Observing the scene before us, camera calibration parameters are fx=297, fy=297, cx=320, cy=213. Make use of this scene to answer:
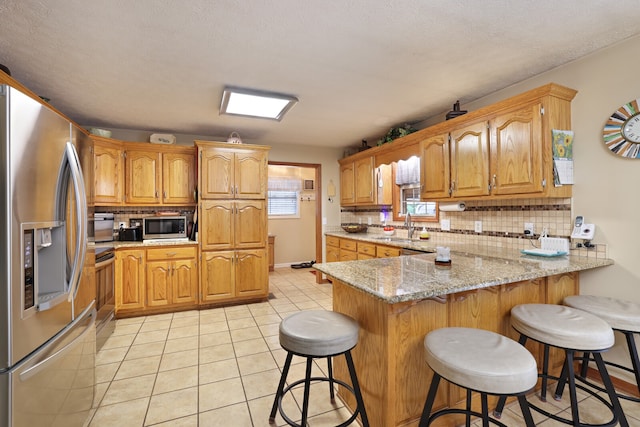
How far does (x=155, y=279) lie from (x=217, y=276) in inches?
27.9

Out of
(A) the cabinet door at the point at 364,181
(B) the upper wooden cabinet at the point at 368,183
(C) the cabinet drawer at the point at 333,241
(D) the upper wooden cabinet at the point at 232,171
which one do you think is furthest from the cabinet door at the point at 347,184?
(D) the upper wooden cabinet at the point at 232,171

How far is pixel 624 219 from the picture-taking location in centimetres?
205

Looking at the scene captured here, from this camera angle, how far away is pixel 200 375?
88.8 inches

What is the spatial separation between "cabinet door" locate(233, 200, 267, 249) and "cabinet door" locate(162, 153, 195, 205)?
0.72 metres

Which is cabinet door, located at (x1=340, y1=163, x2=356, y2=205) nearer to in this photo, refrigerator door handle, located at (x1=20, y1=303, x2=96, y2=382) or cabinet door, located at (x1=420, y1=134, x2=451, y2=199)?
cabinet door, located at (x1=420, y1=134, x2=451, y2=199)

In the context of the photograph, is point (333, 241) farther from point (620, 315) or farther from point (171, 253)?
point (620, 315)

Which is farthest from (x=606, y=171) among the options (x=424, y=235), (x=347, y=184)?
(x=347, y=184)

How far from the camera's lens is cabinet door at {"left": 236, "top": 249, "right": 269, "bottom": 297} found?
3.93 metres

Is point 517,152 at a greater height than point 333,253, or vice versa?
point 517,152

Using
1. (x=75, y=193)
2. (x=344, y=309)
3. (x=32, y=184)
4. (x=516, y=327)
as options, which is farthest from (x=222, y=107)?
(x=516, y=327)

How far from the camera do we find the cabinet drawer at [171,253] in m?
3.58

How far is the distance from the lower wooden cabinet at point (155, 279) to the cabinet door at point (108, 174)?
0.71 metres

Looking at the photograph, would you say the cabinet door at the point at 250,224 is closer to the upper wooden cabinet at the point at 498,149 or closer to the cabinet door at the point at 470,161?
the upper wooden cabinet at the point at 498,149

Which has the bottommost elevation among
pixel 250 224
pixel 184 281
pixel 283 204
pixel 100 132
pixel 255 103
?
pixel 184 281
